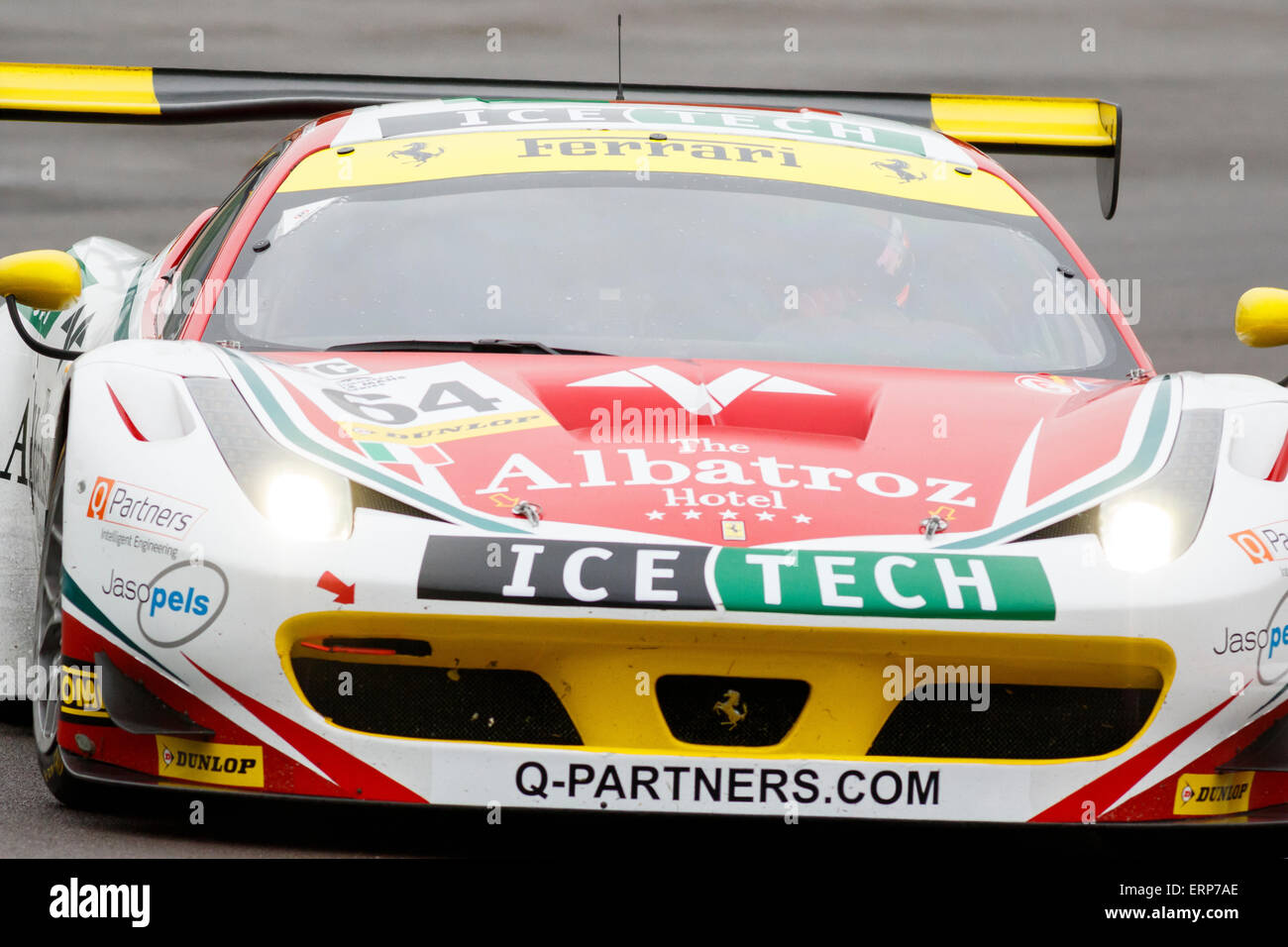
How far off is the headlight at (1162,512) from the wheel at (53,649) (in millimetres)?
1337

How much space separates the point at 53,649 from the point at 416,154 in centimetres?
143

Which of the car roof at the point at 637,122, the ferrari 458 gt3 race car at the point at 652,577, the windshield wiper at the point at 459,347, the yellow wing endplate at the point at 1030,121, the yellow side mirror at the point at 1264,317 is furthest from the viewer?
the yellow wing endplate at the point at 1030,121

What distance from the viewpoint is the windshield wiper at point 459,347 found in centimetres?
326

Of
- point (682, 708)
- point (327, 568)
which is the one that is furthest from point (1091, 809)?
point (327, 568)

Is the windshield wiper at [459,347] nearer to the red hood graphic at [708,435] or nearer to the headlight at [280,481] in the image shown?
the red hood graphic at [708,435]

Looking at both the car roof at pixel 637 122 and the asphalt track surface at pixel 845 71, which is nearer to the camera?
the car roof at pixel 637 122

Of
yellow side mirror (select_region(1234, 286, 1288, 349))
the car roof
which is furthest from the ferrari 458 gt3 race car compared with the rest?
the car roof

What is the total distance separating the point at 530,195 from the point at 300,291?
0.50m

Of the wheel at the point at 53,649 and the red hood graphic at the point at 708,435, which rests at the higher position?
the red hood graphic at the point at 708,435

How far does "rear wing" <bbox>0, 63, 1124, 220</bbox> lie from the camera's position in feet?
15.6

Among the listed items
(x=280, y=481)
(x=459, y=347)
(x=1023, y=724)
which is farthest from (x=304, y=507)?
(x=1023, y=724)

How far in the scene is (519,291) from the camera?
3.48 m

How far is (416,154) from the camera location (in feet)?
12.7

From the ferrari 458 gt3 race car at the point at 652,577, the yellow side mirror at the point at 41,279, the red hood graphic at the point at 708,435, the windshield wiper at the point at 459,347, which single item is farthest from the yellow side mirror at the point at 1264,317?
the yellow side mirror at the point at 41,279
